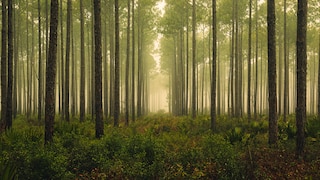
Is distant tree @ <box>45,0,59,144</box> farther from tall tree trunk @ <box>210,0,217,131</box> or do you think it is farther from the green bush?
tall tree trunk @ <box>210,0,217,131</box>

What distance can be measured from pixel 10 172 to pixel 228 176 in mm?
4839

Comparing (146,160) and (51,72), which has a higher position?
(51,72)

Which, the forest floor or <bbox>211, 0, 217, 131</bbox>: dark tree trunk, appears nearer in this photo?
the forest floor

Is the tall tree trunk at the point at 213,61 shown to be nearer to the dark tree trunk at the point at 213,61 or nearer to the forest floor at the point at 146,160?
the dark tree trunk at the point at 213,61

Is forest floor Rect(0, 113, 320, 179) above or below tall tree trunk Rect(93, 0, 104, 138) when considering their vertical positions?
below

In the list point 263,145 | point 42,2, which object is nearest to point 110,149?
point 263,145

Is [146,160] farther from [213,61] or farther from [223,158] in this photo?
[213,61]

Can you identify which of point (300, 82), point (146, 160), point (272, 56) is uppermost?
point (272, 56)

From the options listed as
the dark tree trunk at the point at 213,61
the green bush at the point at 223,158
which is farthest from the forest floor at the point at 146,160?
the dark tree trunk at the point at 213,61

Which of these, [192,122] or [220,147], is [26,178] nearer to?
[220,147]

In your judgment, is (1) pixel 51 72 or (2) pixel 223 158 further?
(1) pixel 51 72

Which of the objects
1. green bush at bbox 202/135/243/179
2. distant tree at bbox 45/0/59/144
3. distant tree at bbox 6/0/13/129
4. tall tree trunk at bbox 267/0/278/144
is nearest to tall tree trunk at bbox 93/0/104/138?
distant tree at bbox 45/0/59/144

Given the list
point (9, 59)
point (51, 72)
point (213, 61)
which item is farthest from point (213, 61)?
point (9, 59)

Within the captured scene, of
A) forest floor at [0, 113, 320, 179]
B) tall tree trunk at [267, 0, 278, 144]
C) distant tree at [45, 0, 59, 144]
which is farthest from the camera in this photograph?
tall tree trunk at [267, 0, 278, 144]
